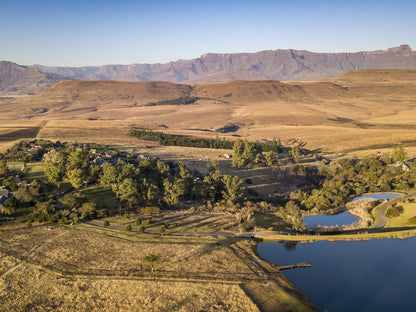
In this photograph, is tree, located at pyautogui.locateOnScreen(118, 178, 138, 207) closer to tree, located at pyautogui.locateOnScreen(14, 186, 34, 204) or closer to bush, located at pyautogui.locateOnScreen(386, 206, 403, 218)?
tree, located at pyautogui.locateOnScreen(14, 186, 34, 204)

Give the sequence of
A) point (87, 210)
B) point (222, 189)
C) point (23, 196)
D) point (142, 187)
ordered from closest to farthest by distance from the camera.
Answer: point (87, 210) < point (23, 196) < point (142, 187) < point (222, 189)

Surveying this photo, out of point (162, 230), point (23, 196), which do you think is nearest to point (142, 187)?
point (162, 230)

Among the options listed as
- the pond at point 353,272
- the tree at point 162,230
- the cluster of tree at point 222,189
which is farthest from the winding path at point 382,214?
the tree at point 162,230

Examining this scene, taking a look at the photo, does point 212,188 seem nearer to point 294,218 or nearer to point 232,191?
point 232,191

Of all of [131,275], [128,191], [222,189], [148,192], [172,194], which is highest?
[128,191]

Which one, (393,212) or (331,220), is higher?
(393,212)

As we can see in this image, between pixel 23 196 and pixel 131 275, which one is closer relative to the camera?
pixel 131 275
